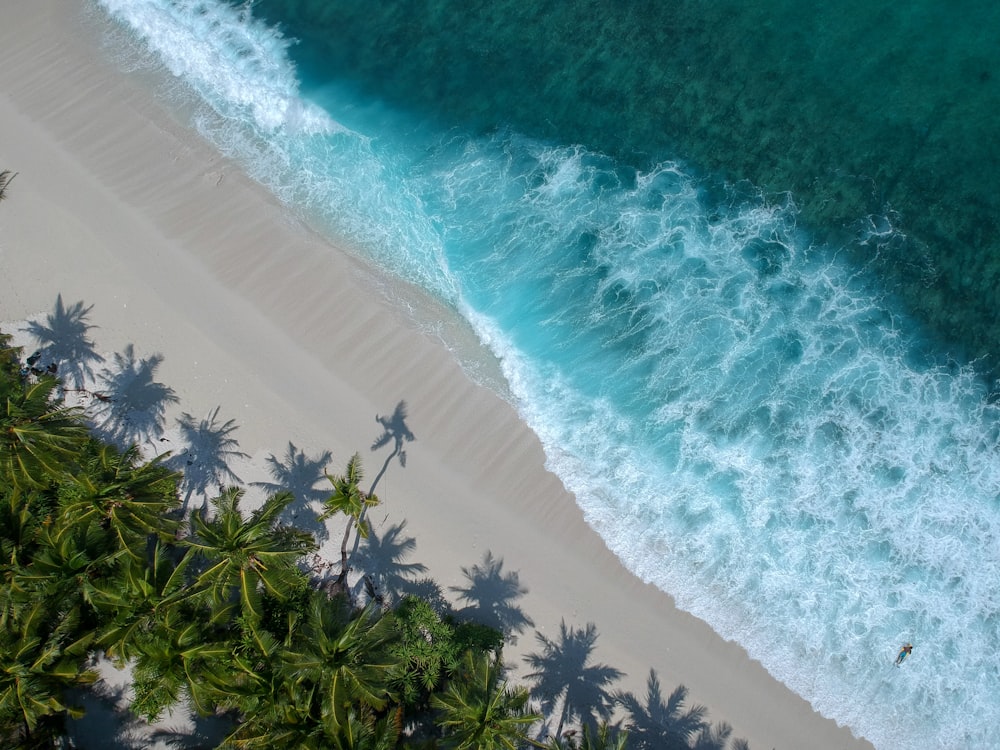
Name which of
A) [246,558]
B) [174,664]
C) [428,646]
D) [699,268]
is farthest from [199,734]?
[699,268]

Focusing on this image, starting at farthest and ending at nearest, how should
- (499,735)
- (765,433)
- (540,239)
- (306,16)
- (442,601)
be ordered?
(306,16) → (540,239) → (765,433) → (442,601) → (499,735)

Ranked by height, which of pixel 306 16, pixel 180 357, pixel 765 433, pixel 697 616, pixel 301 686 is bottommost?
pixel 301 686

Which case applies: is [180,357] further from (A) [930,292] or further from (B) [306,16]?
(A) [930,292]

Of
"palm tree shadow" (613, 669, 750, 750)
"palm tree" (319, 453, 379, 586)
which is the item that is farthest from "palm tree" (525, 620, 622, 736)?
"palm tree" (319, 453, 379, 586)

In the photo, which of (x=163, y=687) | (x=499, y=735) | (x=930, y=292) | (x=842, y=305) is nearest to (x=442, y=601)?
(x=499, y=735)

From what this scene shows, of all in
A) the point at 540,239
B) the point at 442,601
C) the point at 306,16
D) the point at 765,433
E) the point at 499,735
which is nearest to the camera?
the point at 499,735
